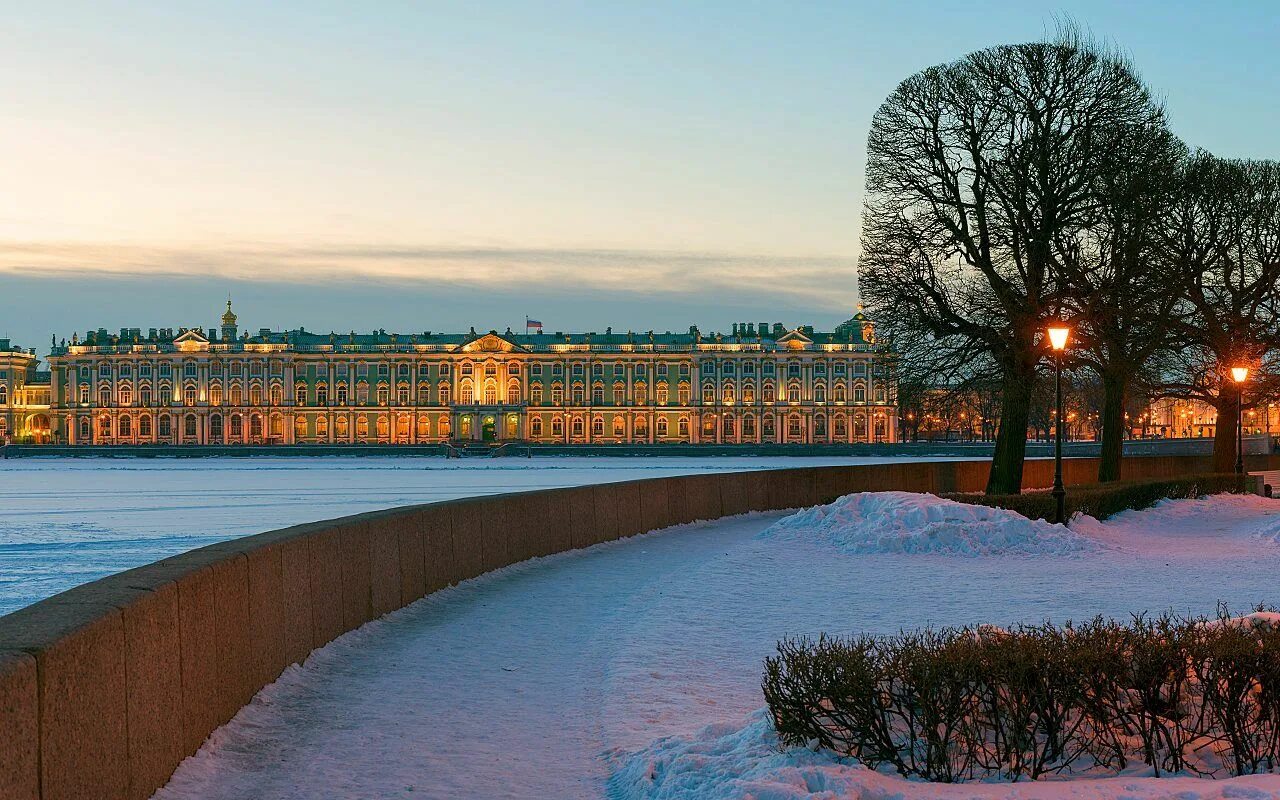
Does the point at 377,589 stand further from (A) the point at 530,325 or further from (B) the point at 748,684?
(A) the point at 530,325

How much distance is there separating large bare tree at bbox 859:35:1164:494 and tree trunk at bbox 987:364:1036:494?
0.03 metres

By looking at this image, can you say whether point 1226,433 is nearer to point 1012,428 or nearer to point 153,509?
point 1012,428

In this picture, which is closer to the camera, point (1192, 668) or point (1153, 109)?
point (1192, 668)

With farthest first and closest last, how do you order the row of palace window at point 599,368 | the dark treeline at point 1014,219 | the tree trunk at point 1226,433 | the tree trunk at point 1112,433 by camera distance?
the row of palace window at point 599,368 < the tree trunk at point 1226,433 < the tree trunk at point 1112,433 < the dark treeline at point 1014,219

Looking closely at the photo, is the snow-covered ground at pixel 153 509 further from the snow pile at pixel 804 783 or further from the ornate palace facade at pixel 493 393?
the ornate palace facade at pixel 493 393

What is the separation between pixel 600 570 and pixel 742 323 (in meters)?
145

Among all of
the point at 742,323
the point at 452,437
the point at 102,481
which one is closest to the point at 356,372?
the point at 452,437

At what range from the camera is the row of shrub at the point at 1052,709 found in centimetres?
620

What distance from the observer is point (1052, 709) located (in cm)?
625

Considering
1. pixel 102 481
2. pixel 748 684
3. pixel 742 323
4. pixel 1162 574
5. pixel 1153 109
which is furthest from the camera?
pixel 742 323

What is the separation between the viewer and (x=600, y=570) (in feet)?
56.0

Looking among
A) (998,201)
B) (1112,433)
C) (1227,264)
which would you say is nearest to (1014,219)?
(998,201)

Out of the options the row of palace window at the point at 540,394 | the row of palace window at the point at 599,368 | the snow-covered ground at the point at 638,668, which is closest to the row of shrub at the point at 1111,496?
the snow-covered ground at the point at 638,668

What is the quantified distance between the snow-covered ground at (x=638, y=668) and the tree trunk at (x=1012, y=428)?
9.48 metres
